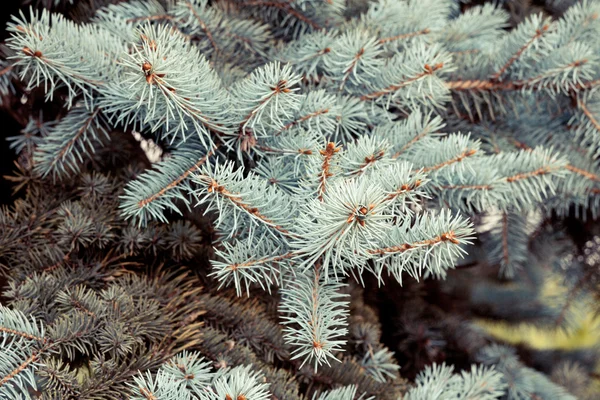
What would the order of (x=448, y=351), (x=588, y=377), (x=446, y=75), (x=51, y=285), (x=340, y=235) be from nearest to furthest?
(x=340, y=235)
(x=51, y=285)
(x=446, y=75)
(x=448, y=351)
(x=588, y=377)

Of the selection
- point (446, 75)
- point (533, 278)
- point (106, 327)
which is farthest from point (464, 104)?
point (533, 278)

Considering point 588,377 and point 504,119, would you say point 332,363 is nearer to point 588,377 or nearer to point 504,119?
point 504,119

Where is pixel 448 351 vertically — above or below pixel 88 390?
above

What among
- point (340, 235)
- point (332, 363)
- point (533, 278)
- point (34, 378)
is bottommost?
point (34, 378)

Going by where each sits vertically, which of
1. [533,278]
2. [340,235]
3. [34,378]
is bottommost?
[34,378]

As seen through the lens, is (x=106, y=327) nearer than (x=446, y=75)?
Yes

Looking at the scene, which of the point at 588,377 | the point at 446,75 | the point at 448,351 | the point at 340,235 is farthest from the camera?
the point at 588,377

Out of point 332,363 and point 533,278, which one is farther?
point 533,278

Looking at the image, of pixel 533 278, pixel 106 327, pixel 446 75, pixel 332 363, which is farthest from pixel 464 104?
pixel 533 278

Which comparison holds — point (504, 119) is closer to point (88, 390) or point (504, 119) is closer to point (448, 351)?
point (448, 351)
